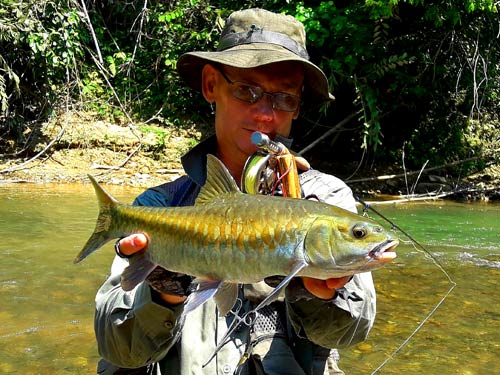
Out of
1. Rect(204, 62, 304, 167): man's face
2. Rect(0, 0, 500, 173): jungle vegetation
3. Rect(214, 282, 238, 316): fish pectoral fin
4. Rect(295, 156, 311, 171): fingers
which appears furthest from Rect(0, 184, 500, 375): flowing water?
Rect(0, 0, 500, 173): jungle vegetation

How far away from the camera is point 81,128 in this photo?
537 inches

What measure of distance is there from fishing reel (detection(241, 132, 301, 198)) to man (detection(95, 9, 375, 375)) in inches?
13.9

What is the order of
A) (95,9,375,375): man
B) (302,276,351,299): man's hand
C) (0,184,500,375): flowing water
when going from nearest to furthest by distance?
1. (302,276,351,299): man's hand
2. (95,9,375,375): man
3. (0,184,500,375): flowing water

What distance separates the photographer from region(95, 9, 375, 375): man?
2412 mm

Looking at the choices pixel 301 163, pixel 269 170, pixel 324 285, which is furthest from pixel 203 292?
pixel 301 163

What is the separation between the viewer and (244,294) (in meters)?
2.79

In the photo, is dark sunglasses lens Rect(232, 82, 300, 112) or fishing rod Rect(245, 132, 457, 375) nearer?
fishing rod Rect(245, 132, 457, 375)

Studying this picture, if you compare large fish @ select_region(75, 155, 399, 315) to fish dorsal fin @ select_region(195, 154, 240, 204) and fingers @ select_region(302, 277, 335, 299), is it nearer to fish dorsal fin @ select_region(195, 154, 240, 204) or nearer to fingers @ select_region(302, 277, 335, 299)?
fish dorsal fin @ select_region(195, 154, 240, 204)

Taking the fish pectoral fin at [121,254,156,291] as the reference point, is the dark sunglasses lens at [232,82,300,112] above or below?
above

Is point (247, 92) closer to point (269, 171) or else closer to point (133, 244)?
point (269, 171)

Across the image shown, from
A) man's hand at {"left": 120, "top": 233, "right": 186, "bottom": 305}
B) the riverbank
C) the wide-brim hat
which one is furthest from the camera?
the riverbank

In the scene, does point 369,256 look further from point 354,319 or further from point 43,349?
point 43,349

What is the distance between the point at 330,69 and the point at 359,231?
11.1 m

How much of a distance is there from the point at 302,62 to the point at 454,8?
30.6ft
